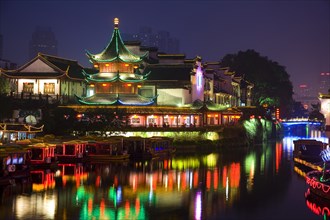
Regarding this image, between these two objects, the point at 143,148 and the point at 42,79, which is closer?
the point at 143,148

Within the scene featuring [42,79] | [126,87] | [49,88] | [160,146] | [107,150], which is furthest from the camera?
[49,88]

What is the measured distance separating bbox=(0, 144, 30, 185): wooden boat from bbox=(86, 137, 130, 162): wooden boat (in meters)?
11.2

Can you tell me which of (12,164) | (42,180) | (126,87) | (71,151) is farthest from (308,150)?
(12,164)

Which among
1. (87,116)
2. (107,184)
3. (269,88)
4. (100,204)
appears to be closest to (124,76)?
(87,116)

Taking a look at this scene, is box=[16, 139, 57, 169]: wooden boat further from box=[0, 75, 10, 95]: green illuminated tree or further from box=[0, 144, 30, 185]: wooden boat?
box=[0, 75, 10, 95]: green illuminated tree

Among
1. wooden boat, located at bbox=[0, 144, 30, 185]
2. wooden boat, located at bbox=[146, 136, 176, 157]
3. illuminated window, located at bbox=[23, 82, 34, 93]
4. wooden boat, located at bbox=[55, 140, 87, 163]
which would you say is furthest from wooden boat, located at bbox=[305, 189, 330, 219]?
illuminated window, located at bbox=[23, 82, 34, 93]

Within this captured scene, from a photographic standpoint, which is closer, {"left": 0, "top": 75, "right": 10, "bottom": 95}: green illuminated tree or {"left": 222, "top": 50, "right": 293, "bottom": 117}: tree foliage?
{"left": 0, "top": 75, "right": 10, "bottom": 95}: green illuminated tree

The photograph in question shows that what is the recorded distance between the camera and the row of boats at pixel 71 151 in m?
36.9

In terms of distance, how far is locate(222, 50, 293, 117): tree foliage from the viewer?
110 m

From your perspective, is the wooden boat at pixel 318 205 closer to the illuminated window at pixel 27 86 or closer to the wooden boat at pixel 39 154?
the wooden boat at pixel 39 154

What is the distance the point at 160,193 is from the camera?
3475cm

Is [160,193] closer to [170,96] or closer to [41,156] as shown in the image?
[41,156]

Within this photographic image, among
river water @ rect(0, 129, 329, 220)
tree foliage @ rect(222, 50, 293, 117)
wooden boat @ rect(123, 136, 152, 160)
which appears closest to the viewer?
river water @ rect(0, 129, 329, 220)

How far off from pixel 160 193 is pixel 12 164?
9.71 m
